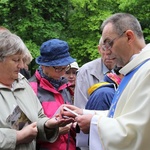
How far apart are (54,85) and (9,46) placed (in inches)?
28.2

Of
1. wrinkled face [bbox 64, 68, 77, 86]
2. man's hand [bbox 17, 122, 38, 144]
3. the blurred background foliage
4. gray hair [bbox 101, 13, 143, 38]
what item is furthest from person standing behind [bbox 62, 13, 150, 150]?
the blurred background foliage

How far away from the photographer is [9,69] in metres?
3.36

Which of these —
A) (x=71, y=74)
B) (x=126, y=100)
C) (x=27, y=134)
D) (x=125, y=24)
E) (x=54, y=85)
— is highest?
(x=125, y=24)

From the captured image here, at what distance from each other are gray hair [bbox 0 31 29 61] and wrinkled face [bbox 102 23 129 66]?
800 mm

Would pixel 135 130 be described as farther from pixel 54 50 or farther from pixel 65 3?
pixel 65 3

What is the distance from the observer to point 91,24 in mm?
16438

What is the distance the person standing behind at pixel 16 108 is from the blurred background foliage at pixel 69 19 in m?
11.5

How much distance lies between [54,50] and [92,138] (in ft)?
3.68

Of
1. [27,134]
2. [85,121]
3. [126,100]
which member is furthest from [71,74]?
[126,100]

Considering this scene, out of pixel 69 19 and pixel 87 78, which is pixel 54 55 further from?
pixel 69 19

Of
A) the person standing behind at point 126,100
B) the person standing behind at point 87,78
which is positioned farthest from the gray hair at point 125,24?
the person standing behind at point 87,78

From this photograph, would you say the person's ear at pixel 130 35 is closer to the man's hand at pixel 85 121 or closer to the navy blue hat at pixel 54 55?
the man's hand at pixel 85 121

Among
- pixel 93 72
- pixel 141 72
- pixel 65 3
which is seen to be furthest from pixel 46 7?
pixel 141 72

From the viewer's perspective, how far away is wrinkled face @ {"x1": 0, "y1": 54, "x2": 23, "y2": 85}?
335cm
